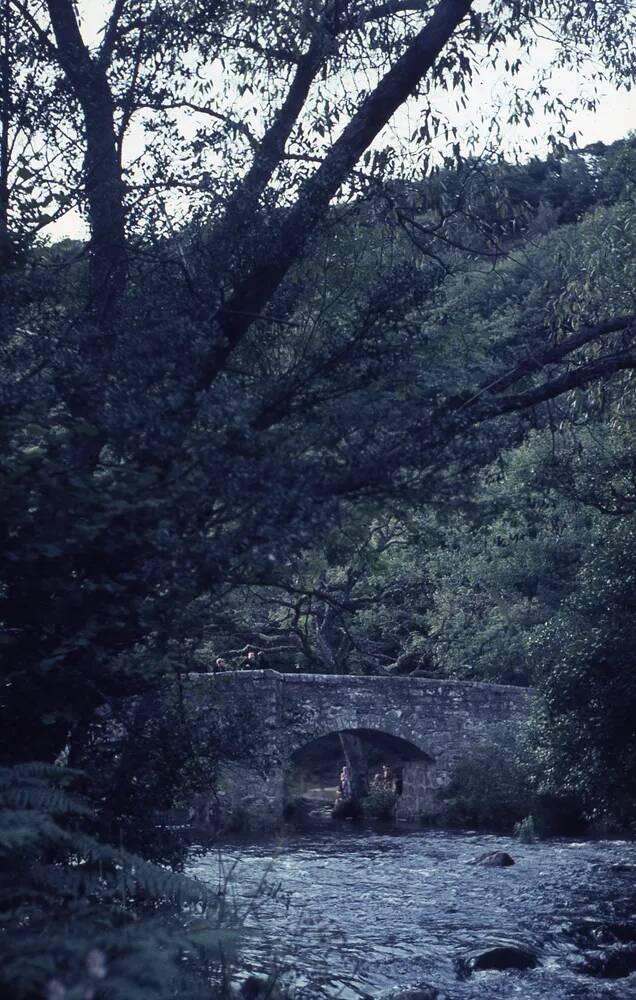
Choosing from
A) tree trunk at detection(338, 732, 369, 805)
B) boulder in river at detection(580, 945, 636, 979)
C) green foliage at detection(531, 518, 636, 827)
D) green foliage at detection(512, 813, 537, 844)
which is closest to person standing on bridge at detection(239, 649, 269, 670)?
tree trunk at detection(338, 732, 369, 805)

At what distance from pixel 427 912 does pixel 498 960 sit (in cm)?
287

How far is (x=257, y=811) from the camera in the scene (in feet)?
78.5

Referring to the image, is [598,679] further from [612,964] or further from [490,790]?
[490,790]

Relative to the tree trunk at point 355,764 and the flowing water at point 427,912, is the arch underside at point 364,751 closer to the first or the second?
the tree trunk at point 355,764

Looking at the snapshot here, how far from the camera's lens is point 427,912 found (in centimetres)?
1328

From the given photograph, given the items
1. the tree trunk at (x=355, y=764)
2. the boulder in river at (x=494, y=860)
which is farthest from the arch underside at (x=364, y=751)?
the boulder in river at (x=494, y=860)

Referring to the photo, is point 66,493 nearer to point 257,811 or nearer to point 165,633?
point 165,633

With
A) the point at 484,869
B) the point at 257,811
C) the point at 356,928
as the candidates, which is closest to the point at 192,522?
the point at 356,928

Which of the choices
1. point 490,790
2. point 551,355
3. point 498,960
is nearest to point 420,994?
point 498,960

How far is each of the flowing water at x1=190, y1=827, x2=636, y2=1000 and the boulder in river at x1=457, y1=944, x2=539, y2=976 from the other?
3.9 inches

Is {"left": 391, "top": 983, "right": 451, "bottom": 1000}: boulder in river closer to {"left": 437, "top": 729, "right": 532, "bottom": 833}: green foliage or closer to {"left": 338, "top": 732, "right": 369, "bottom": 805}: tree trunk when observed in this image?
{"left": 437, "top": 729, "right": 532, "bottom": 833}: green foliage

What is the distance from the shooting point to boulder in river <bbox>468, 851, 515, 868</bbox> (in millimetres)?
17031

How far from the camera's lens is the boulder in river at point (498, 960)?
10.3 m

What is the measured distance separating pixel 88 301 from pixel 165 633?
8.27 feet
